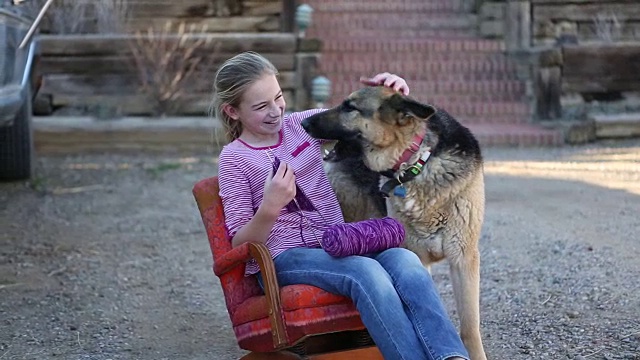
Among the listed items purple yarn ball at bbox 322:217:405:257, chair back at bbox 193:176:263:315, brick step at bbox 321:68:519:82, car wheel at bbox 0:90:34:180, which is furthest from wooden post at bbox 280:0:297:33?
purple yarn ball at bbox 322:217:405:257

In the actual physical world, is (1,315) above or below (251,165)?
below

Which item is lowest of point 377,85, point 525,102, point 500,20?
point 525,102

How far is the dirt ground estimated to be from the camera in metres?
4.52

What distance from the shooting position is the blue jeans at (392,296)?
10.4 feet

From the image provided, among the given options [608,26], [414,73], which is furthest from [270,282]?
[608,26]

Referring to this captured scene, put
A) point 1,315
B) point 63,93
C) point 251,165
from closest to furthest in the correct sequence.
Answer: point 251,165
point 1,315
point 63,93

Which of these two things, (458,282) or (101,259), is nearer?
(458,282)

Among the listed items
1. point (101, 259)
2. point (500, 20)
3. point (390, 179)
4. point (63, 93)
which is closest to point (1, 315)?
point (101, 259)

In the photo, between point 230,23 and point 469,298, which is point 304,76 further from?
point 469,298

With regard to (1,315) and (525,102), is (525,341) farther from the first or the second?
(525,102)

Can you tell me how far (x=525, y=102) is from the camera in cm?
1248

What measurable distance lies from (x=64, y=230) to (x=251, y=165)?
3.85 m

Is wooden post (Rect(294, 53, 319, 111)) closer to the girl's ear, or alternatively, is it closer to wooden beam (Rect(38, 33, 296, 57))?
wooden beam (Rect(38, 33, 296, 57))

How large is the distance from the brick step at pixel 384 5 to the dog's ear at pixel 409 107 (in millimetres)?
10370
